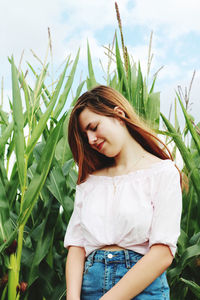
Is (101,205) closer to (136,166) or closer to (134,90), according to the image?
(136,166)

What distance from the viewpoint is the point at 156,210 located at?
0.90m

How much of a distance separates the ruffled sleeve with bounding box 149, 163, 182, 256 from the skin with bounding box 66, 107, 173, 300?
0.02 m

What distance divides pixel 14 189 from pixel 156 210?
59cm

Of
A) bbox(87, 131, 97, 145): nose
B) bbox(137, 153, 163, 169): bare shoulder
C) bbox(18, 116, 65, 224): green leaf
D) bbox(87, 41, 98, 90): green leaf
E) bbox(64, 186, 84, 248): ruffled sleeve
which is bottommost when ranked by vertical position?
bbox(64, 186, 84, 248): ruffled sleeve

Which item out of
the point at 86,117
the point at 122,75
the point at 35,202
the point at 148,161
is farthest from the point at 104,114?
the point at 122,75

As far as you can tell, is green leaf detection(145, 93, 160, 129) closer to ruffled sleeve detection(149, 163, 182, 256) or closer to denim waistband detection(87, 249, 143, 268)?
ruffled sleeve detection(149, 163, 182, 256)

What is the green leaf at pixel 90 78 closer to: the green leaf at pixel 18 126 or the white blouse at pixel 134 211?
the green leaf at pixel 18 126

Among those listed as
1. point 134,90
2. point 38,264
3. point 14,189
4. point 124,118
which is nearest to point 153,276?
point 124,118

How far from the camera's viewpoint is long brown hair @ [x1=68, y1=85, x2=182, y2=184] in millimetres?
1028

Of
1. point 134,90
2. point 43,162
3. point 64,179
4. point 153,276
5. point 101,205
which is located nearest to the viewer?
point 153,276

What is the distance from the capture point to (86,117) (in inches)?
40.1

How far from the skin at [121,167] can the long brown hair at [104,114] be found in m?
0.02

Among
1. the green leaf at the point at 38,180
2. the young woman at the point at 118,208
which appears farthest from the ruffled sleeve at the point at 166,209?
the green leaf at the point at 38,180

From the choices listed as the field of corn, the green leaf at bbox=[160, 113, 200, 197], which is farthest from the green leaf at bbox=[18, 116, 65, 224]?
the green leaf at bbox=[160, 113, 200, 197]
